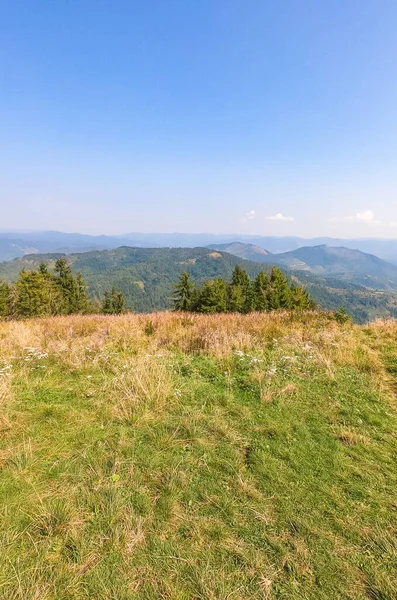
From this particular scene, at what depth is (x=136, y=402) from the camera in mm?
4832

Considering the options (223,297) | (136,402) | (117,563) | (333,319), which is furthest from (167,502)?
(223,297)

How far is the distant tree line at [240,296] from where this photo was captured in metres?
44.1

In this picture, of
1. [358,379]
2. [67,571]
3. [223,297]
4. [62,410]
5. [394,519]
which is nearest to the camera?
[67,571]

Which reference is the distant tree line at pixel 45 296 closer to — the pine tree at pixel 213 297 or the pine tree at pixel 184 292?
the pine tree at pixel 184 292

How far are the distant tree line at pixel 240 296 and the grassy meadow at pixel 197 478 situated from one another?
3560 centimetres

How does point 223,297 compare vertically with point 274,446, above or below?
below

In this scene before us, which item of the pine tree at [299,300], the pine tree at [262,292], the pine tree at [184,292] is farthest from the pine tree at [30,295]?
the pine tree at [299,300]

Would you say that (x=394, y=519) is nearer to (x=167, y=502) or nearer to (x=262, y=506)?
(x=262, y=506)

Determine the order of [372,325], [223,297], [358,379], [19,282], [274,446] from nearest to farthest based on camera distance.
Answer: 1. [274,446]
2. [358,379]
3. [372,325]
4. [19,282]
5. [223,297]

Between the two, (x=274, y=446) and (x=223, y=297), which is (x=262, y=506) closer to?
(x=274, y=446)

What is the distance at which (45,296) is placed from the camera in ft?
131

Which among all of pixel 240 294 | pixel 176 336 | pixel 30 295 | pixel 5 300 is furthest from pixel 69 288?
pixel 176 336

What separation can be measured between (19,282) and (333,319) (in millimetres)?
41236

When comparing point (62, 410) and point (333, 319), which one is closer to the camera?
point (62, 410)
